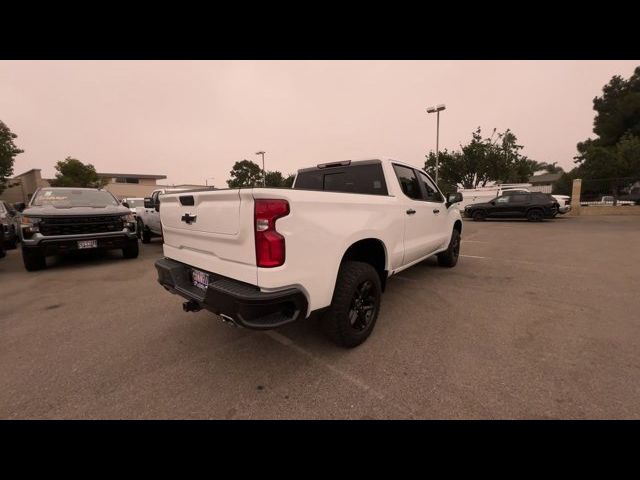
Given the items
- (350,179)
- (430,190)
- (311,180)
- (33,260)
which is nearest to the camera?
(350,179)

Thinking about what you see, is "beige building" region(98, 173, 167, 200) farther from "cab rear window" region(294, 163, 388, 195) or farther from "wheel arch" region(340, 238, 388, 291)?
"wheel arch" region(340, 238, 388, 291)

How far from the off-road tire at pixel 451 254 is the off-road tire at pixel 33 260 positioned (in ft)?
26.1

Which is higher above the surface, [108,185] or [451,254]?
[108,185]

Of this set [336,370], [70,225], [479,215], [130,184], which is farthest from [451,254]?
[130,184]

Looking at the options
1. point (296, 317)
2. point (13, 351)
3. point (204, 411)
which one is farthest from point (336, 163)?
point (13, 351)

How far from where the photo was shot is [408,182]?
3789 millimetres

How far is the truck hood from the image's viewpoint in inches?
215

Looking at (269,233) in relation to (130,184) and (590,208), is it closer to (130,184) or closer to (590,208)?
(590,208)

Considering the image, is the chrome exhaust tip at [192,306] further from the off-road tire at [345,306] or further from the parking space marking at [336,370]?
the off-road tire at [345,306]

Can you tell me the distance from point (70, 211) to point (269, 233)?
6021mm

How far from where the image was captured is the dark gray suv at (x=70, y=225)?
5.43 m

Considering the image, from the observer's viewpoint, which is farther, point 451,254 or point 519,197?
point 519,197

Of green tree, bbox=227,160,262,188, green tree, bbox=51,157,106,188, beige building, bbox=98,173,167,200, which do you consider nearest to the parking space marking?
green tree, bbox=51,157,106,188

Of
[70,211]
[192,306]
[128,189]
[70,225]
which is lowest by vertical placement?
[192,306]
